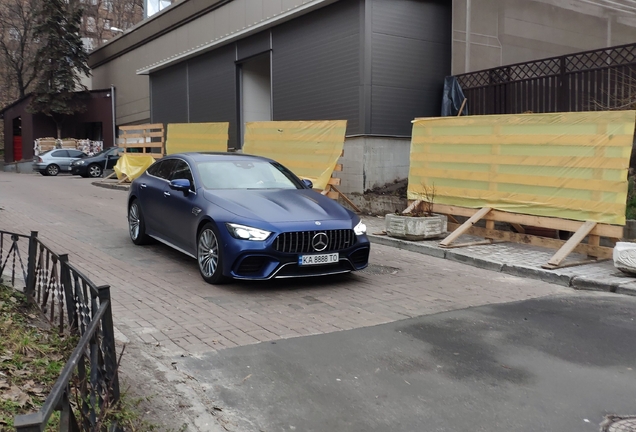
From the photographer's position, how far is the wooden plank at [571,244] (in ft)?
27.8

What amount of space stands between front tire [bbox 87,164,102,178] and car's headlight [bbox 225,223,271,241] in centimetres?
2432

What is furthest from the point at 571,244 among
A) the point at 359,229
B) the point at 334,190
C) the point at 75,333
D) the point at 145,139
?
the point at 145,139

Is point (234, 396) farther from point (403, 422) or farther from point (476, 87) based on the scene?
point (476, 87)

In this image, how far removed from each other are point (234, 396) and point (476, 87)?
12666 mm

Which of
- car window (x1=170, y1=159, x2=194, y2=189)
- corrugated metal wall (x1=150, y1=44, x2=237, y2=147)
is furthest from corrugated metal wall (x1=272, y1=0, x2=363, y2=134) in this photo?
car window (x1=170, y1=159, x2=194, y2=189)

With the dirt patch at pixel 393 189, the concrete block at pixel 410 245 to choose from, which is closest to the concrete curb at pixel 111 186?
the dirt patch at pixel 393 189

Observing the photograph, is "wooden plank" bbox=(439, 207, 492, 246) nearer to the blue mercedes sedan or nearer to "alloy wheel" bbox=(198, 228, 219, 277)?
the blue mercedes sedan

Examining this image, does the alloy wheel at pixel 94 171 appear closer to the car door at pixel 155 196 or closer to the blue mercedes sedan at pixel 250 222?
the car door at pixel 155 196

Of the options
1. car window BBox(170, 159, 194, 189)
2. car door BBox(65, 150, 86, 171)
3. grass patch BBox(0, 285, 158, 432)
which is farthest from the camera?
car door BBox(65, 150, 86, 171)

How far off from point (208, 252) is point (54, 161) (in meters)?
26.9

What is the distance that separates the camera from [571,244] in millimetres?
8680

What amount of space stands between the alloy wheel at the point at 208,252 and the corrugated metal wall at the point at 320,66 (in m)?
8.48

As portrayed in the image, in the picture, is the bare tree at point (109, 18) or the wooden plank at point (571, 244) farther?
the bare tree at point (109, 18)

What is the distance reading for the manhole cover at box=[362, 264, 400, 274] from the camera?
839cm
